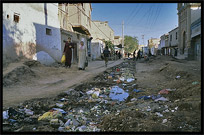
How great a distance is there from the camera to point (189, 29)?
59.2ft

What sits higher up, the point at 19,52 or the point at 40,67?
the point at 19,52

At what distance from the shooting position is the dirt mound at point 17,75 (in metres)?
3.69

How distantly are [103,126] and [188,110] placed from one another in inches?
57.2

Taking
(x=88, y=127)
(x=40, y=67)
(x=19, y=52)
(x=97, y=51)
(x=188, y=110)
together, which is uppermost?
(x=97, y=51)

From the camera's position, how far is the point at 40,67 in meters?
4.81

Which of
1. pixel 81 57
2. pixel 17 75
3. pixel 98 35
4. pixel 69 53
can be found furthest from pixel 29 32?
pixel 98 35

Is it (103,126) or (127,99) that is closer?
(103,126)

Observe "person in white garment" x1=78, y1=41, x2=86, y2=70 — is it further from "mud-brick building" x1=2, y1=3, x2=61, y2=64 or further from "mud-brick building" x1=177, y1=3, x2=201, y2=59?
"mud-brick building" x1=177, y1=3, x2=201, y2=59

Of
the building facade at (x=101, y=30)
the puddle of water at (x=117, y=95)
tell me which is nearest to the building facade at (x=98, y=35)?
the building facade at (x=101, y=30)

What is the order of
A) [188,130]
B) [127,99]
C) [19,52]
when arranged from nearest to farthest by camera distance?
[188,130] < [19,52] < [127,99]

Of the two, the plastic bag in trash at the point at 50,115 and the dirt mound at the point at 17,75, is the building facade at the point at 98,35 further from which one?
the plastic bag in trash at the point at 50,115

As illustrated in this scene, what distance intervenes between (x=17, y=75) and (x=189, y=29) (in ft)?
59.0

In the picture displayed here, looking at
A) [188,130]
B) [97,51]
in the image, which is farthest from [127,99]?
[97,51]

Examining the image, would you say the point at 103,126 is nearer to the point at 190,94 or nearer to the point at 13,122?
the point at 13,122
